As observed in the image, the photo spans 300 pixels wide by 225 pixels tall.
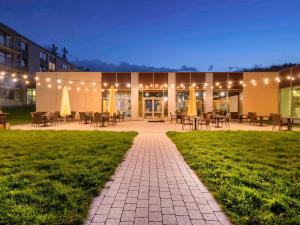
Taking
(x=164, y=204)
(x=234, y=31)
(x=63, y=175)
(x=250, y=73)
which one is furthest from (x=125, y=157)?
(x=234, y=31)

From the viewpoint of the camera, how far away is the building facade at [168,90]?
2356 centimetres

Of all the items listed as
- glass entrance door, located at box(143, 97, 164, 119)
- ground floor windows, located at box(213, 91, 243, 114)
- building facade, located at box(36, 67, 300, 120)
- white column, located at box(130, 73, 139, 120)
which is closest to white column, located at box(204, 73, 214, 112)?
building facade, located at box(36, 67, 300, 120)

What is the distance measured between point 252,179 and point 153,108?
20156mm

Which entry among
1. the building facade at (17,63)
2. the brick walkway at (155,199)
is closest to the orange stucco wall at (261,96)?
the brick walkway at (155,199)

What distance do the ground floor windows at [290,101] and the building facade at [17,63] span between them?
1119 inches

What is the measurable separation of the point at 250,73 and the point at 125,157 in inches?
810

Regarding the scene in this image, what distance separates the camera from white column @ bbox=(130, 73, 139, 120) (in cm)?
2381

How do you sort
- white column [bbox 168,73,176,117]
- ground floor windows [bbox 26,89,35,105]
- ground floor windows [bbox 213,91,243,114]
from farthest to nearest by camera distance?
ground floor windows [bbox 26,89,35,105] → ground floor windows [bbox 213,91,243,114] → white column [bbox 168,73,176,117]

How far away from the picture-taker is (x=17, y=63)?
37.5m

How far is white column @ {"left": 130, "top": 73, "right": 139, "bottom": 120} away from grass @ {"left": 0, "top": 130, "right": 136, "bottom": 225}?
16.5 meters

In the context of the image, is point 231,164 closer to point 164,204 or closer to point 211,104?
point 164,204

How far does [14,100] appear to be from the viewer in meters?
35.2

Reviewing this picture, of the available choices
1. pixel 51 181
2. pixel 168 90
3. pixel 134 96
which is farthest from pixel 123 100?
pixel 51 181

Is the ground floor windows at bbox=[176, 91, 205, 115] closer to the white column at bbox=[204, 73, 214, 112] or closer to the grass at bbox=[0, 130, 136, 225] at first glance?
the white column at bbox=[204, 73, 214, 112]
